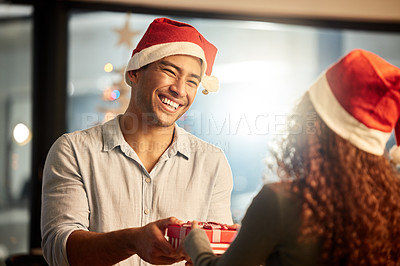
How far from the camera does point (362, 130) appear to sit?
94cm

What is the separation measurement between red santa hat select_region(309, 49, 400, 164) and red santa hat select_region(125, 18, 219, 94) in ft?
1.55

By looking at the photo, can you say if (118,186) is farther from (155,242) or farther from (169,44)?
(169,44)

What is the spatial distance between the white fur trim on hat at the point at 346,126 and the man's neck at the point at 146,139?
559mm

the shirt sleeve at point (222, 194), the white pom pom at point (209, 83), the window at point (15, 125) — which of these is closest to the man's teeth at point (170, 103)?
the white pom pom at point (209, 83)

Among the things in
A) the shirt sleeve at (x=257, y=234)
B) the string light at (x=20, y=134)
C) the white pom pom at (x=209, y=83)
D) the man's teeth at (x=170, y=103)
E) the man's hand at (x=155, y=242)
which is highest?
the white pom pom at (x=209, y=83)

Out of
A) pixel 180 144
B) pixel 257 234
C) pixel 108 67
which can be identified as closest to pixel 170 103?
pixel 180 144

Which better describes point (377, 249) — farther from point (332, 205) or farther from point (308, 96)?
point (308, 96)

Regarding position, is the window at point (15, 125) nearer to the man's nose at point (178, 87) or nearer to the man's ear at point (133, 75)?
the man's ear at point (133, 75)

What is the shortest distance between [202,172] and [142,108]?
0.85 ft

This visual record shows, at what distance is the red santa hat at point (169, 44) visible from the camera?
4.35ft

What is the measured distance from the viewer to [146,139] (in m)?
1.39

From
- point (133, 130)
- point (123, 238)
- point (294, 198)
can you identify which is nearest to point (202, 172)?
point (133, 130)

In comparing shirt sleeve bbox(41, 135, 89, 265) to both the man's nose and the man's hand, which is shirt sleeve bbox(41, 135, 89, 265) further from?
the man's nose

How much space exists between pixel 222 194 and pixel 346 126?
571 millimetres
